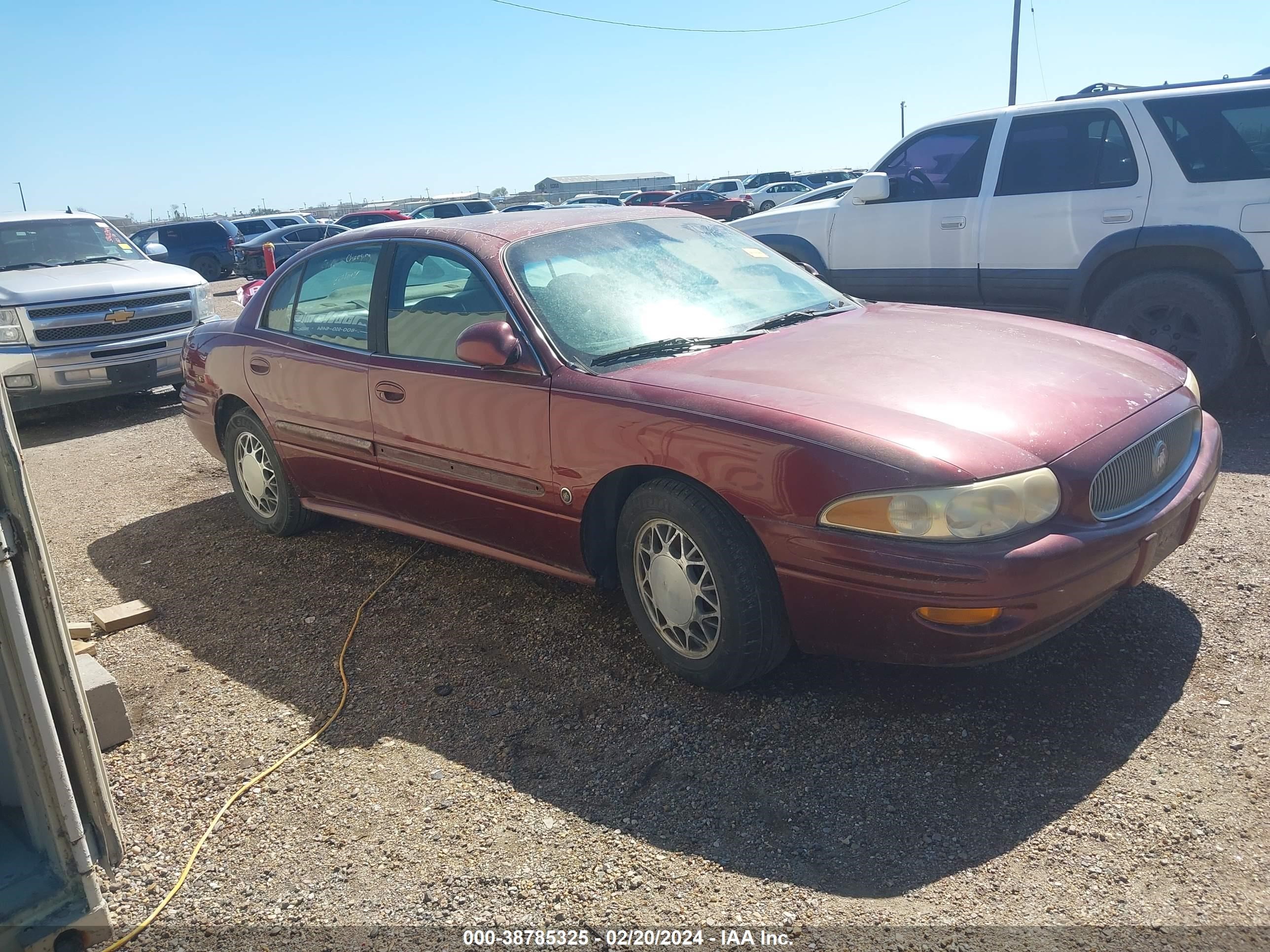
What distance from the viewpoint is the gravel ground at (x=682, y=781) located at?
8.02 feet

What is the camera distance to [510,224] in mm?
4289

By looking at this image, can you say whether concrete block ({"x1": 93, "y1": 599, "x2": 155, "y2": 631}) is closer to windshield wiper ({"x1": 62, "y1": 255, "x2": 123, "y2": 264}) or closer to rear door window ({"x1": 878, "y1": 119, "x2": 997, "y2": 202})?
rear door window ({"x1": 878, "y1": 119, "x2": 997, "y2": 202})

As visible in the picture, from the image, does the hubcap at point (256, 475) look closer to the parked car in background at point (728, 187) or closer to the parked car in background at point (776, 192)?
the parked car in background at point (776, 192)

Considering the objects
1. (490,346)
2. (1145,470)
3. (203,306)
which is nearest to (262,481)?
(490,346)

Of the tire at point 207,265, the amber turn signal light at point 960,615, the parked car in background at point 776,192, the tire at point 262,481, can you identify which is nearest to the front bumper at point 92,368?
the tire at point 262,481

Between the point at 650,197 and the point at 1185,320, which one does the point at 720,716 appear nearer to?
the point at 1185,320

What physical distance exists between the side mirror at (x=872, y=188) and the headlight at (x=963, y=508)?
4.79 meters

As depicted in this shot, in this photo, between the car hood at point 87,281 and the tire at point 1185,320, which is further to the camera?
the car hood at point 87,281

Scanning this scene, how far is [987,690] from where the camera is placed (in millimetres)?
3271

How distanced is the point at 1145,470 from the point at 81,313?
828cm

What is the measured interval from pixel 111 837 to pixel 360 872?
0.66 meters

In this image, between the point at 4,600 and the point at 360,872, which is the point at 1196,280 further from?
the point at 4,600

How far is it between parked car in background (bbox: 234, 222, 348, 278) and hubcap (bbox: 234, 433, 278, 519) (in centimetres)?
2012

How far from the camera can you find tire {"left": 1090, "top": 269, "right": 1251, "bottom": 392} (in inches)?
235
